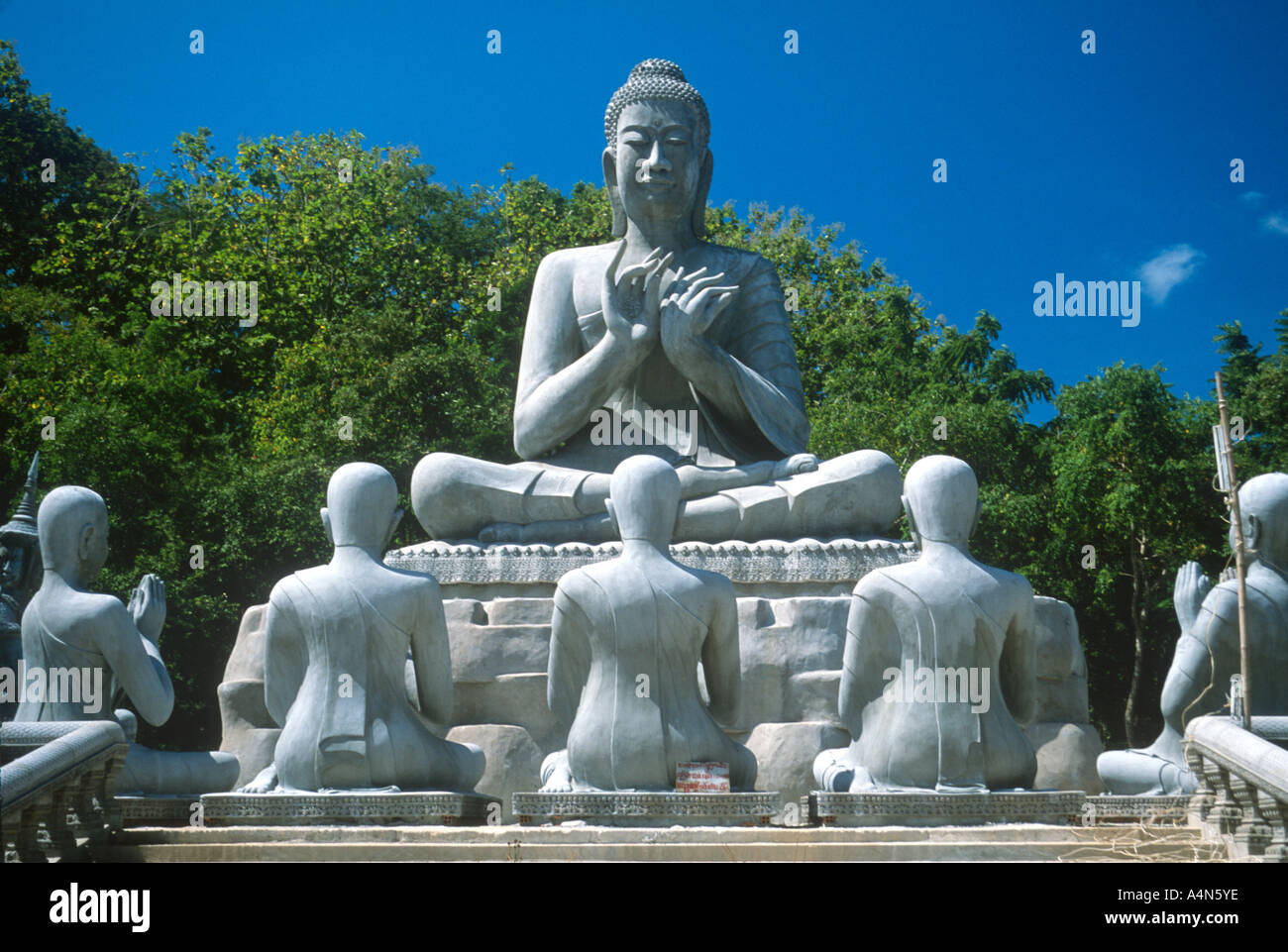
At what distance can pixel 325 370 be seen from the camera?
24.1m

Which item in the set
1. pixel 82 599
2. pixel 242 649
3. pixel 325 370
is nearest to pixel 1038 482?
pixel 325 370

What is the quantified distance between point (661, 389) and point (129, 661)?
4965mm

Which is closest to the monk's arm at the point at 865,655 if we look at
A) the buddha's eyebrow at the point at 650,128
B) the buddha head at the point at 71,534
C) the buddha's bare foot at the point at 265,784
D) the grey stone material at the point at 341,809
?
the grey stone material at the point at 341,809

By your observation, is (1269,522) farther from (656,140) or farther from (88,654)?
(88,654)

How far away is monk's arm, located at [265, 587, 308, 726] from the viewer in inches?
339

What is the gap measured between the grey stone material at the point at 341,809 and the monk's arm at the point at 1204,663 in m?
4.10

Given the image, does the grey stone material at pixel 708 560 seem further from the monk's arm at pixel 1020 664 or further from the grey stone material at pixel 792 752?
the monk's arm at pixel 1020 664

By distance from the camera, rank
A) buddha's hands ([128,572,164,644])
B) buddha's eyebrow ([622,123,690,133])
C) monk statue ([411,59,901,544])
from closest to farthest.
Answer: buddha's hands ([128,572,164,644]) < monk statue ([411,59,901,544]) < buddha's eyebrow ([622,123,690,133])

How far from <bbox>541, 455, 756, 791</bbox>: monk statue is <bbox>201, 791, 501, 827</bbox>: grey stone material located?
64cm

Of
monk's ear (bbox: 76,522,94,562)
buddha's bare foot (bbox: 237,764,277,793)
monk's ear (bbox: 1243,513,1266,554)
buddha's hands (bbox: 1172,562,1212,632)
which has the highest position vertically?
monk's ear (bbox: 76,522,94,562)

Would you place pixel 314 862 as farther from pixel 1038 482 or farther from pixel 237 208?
pixel 237 208

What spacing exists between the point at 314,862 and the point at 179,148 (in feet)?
83.0

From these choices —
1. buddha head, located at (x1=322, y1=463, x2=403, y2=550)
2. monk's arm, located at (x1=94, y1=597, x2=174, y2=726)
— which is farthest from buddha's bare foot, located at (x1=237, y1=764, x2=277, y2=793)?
buddha head, located at (x1=322, y1=463, x2=403, y2=550)

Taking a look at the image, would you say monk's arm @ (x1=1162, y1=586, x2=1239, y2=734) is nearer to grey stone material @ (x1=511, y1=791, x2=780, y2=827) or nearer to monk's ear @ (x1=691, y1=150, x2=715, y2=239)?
grey stone material @ (x1=511, y1=791, x2=780, y2=827)
